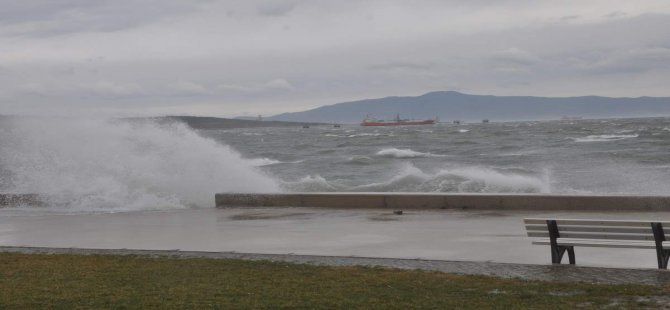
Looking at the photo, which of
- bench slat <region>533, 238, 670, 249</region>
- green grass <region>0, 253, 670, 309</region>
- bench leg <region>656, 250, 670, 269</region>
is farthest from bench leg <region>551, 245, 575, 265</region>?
green grass <region>0, 253, 670, 309</region>

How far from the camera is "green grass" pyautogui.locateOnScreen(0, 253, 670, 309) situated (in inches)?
262

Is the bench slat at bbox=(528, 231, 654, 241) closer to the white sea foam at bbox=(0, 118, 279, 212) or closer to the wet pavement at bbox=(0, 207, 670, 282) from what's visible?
the wet pavement at bbox=(0, 207, 670, 282)

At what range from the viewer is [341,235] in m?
11.4

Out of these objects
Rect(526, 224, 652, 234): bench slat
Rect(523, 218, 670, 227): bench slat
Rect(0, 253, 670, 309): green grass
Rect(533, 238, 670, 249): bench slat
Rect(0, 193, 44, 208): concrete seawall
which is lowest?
Rect(0, 193, 44, 208): concrete seawall

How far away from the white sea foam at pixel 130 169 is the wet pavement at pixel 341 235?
2.35 m

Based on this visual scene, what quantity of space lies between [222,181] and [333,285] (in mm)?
12280

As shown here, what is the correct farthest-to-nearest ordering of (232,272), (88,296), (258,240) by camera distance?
1. (258,240)
2. (232,272)
3. (88,296)

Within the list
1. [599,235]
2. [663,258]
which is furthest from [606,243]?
[663,258]

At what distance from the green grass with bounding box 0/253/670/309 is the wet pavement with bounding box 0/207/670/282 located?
0.70 metres

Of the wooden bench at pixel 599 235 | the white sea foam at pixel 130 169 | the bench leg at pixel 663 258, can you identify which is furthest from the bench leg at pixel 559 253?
the white sea foam at pixel 130 169

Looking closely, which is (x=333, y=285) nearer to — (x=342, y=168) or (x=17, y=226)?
(x=17, y=226)

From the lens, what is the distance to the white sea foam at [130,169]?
59.7ft

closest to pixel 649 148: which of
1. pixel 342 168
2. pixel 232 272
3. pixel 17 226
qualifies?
pixel 342 168

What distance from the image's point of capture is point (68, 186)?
1891 centimetres
